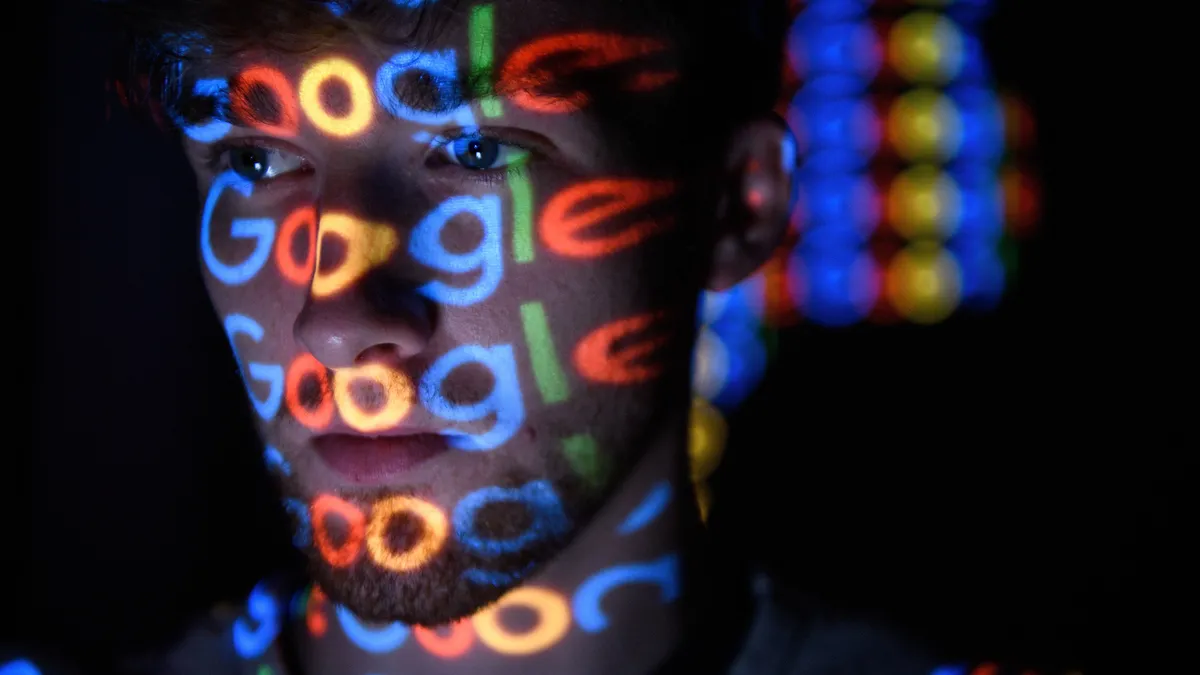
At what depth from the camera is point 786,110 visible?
2217mm

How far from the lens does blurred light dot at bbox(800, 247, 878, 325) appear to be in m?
2.20

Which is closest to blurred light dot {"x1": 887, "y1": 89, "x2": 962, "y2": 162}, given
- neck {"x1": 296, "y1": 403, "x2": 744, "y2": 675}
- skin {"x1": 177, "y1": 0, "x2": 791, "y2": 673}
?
skin {"x1": 177, "y1": 0, "x2": 791, "y2": 673}

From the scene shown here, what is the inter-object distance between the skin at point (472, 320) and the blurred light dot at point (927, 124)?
137 cm

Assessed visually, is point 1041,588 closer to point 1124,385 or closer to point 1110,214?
point 1124,385

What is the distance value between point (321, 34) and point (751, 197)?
489 mm

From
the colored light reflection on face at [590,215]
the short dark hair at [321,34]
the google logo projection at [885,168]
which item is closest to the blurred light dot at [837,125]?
the google logo projection at [885,168]

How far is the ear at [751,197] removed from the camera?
3.36ft

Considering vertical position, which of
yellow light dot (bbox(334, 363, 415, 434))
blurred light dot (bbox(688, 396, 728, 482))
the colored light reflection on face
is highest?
the colored light reflection on face

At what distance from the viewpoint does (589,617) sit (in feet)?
3.16

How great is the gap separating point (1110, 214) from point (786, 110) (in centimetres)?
75

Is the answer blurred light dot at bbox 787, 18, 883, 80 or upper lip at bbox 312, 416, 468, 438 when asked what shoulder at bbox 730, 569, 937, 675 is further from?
blurred light dot at bbox 787, 18, 883, 80

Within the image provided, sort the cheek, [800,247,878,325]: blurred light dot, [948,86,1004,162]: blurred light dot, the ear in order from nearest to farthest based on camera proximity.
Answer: the cheek, the ear, [948,86,1004,162]: blurred light dot, [800,247,878,325]: blurred light dot

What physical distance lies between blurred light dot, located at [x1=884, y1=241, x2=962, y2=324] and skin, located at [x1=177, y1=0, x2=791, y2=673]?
1312 mm

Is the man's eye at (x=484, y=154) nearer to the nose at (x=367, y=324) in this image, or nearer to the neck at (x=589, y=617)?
the nose at (x=367, y=324)
